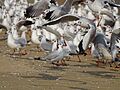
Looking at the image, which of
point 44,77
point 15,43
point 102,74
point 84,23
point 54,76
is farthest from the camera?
point 15,43

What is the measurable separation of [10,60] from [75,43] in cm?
196

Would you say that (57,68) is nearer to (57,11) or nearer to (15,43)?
(57,11)

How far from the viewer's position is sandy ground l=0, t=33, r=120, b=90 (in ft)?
29.6

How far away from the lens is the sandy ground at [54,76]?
29.6 ft

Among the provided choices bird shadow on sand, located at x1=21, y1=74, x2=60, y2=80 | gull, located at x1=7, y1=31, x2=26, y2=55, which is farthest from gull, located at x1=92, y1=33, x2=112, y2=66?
gull, located at x1=7, y1=31, x2=26, y2=55

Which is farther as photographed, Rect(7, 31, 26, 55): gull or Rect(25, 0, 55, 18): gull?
Rect(7, 31, 26, 55): gull

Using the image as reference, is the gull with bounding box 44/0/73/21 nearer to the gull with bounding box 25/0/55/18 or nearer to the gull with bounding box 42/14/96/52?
the gull with bounding box 25/0/55/18

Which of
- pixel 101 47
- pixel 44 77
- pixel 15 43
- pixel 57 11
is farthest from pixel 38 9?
pixel 15 43

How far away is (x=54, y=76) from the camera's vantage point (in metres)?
10.5

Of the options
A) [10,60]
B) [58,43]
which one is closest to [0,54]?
[10,60]

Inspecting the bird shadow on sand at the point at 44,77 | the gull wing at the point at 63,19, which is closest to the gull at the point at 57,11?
the gull wing at the point at 63,19

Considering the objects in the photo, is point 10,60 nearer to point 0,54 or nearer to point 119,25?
point 0,54

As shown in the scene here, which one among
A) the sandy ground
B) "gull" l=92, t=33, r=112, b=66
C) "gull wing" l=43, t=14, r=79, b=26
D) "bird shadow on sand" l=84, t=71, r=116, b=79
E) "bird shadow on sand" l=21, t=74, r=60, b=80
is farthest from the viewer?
"gull" l=92, t=33, r=112, b=66

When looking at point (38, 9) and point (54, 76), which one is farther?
point (38, 9)
